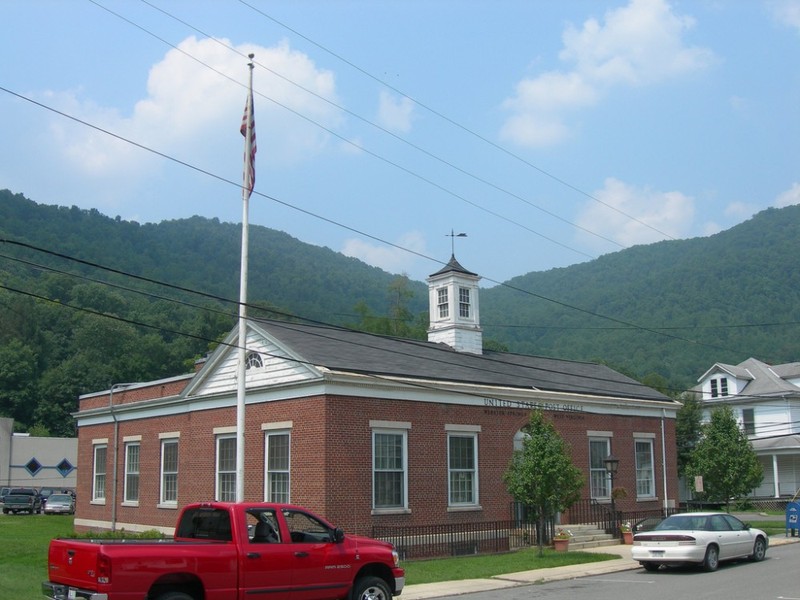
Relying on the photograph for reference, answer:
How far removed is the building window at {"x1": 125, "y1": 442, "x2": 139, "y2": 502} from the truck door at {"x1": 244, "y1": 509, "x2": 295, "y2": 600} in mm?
21550

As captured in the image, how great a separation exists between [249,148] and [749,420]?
49098 mm

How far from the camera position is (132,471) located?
1321 inches

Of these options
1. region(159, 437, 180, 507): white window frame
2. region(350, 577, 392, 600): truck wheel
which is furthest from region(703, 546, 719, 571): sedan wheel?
region(159, 437, 180, 507): white window frame

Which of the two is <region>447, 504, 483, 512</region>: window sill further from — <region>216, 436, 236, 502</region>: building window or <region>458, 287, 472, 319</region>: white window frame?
<region>458, 287, 472, 319</region>: white window frame

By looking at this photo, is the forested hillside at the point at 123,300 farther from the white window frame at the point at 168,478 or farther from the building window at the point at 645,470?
the white window frame at the point at 168,478

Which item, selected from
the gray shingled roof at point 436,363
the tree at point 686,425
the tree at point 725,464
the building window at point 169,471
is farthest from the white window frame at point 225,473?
the tree at point 686,425

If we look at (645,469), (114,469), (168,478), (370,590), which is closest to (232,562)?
(370,590)

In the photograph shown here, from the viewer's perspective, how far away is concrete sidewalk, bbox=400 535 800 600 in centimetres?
1802

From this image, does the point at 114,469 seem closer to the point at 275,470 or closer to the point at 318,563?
the point at 275,470

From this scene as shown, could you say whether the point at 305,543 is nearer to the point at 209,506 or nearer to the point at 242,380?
the point at 209,506

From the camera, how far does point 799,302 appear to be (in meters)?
105

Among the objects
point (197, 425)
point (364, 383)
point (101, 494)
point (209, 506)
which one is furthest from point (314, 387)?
point (101, 494)

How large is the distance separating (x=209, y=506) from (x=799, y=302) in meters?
106

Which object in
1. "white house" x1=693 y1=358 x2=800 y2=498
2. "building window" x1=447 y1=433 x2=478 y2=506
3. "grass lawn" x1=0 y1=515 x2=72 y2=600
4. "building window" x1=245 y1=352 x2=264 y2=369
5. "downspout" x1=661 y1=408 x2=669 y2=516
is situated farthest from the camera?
"white house" x1=693 y1=358 x2=800 y2=498
